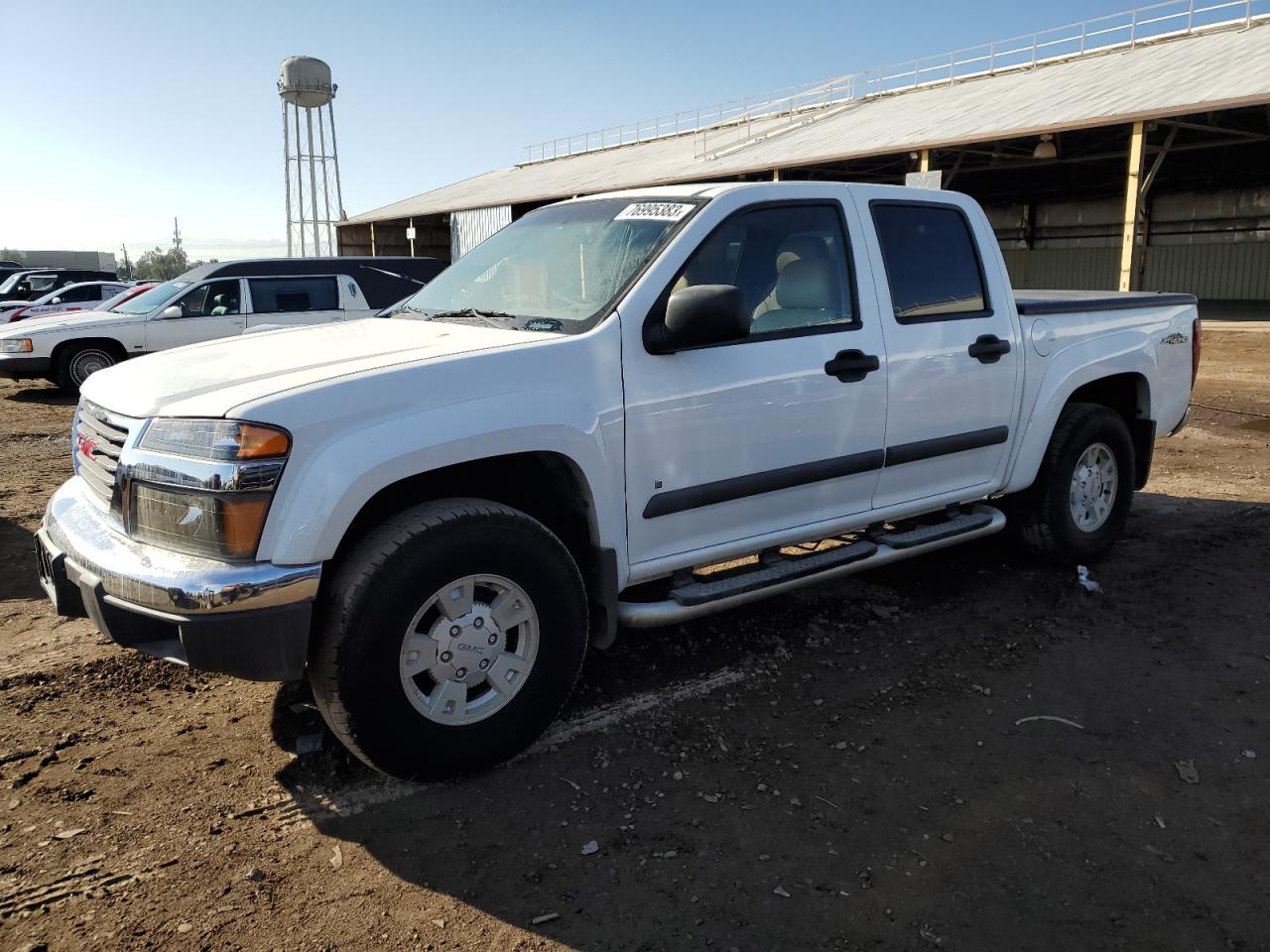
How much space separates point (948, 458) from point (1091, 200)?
30971 mm

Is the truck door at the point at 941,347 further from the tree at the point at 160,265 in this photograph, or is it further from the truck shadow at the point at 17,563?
the tree at the point at 160,265

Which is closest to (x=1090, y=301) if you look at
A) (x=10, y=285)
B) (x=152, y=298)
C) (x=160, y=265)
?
(x=152, y=298)

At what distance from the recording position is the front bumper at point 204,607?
2.60 m

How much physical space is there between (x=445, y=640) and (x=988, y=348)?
289cm

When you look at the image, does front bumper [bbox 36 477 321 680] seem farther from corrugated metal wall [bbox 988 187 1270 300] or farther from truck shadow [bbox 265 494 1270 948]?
corrugated metal wall [bbox 988 187 1270 300]

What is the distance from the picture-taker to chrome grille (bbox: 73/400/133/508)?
9.80 feet

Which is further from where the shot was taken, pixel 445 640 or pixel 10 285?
pixel 10 285

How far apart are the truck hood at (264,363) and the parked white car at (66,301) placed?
54.2 feet

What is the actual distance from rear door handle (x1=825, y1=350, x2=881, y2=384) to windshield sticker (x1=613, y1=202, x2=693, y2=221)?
0.83 m

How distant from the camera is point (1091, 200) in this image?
30.9 meters

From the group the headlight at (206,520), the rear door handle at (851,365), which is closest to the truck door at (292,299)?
the rear door handle at (851,365)

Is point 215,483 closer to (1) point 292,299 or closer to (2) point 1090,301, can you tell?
(2) point 1090,301

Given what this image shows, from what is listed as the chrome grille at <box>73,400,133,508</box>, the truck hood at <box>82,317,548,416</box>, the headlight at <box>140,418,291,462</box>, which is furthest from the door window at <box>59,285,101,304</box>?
the headlight at <box>140,418,291,462</box>

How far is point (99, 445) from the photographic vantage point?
10.3ft
